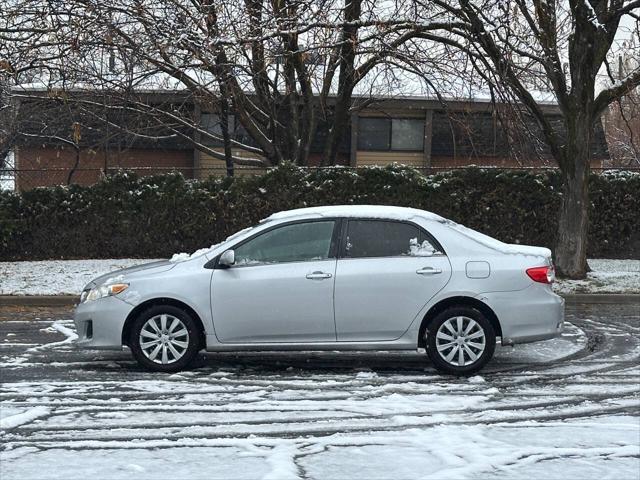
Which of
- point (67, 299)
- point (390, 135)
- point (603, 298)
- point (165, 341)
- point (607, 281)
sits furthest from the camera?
point (390, 135)

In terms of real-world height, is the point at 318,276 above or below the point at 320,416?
above

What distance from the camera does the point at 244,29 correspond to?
48.5 feet

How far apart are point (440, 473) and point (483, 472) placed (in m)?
0.26

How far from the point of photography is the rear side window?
26.5 feet

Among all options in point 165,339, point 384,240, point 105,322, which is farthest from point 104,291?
point 384,240

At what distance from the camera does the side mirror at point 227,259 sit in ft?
26.0

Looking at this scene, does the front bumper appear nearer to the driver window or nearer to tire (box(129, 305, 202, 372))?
tire (box(129, 305, 202, 372))

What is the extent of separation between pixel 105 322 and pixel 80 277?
24.1ft

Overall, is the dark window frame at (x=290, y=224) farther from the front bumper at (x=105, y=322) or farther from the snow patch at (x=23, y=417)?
the snow patch at (x=23, y=417)

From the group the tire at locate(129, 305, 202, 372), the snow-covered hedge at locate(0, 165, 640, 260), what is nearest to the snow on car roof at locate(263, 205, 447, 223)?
the tire at locate(129, 305, 202, 372)

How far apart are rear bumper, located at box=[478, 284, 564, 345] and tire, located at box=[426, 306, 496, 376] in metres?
0.15

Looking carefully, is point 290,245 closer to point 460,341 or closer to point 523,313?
point 460,341

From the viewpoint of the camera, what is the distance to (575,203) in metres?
15.4

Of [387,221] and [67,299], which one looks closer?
[387,221]
